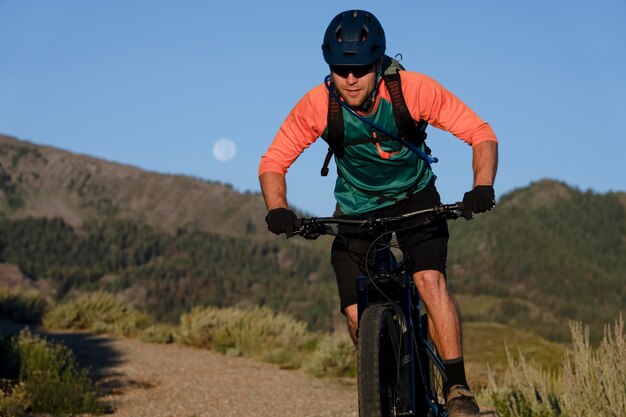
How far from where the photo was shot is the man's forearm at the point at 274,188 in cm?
522

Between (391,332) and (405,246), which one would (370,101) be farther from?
(391,332)

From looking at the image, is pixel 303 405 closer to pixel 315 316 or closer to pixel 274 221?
pixel 274 221

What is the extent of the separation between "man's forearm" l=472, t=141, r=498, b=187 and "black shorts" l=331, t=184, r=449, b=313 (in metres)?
0.32

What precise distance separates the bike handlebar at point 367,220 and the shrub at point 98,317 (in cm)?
1381

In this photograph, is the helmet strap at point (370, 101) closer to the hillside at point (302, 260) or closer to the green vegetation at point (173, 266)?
the hillside at point (302, 260)

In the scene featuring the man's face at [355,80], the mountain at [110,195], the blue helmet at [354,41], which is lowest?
the man's face at [355,80]

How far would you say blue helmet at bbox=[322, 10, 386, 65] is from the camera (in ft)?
16.2

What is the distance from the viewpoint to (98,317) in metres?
19.4

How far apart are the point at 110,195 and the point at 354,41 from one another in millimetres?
150233

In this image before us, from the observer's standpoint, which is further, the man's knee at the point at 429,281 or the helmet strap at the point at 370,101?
the helmet strap at the point at 370,101

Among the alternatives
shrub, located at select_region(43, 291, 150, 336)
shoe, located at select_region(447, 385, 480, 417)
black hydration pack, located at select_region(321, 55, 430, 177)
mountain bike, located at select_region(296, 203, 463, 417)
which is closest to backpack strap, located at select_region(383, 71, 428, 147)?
black hydration pack, located at select_region(321, 55, 430, 177)

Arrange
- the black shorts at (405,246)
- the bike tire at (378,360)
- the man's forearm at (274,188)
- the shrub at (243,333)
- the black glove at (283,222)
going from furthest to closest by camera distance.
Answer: the shrub at (243,333) → the man's forearm at (274,188) → the black shorts at (405,246) → the black glove at (283,222) → the bike tire at (378,360)

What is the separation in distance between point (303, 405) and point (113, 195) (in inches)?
5730

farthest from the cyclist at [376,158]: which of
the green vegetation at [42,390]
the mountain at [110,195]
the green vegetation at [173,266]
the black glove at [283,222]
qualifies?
the mountain at [110,195]
